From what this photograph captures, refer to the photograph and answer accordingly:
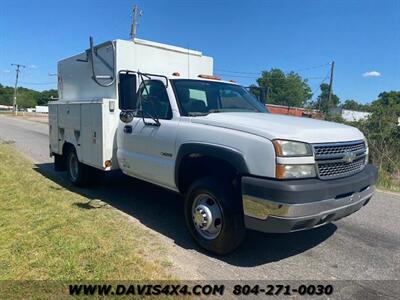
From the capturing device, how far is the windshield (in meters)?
5.01

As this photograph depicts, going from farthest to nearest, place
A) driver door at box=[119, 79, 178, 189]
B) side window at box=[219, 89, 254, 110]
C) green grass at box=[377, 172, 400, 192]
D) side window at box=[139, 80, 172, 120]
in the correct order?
green grass at box=[377, 172, 400, 192]
side window at box=[219, 89, 254, 110]
side window at box=[139, 80, 172, 120]
driver door at box=[119, 79, 178, 189]

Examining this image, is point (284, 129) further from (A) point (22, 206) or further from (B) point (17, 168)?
(B) point (17, 168)

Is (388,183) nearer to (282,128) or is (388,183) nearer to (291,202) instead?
(282,128)

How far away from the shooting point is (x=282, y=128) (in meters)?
3.92

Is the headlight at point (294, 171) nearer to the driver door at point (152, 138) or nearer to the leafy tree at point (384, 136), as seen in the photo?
the driver door at point (152, 138)

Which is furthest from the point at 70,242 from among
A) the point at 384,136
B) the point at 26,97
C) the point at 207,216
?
the point at 26,97

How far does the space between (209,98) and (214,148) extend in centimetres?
136

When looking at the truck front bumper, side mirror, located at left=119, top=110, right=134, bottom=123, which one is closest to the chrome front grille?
the truck front bumper

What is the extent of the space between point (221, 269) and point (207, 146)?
54.1 inches

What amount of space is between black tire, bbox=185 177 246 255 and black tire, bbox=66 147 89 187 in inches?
144

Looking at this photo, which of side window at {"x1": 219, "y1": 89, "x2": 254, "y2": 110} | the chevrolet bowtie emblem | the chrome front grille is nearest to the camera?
the chrome front grille

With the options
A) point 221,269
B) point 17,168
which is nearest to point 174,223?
point 221,269

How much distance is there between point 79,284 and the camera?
355cm

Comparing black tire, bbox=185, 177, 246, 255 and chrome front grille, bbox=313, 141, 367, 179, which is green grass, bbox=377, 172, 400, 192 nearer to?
chrome front grille, bbox=313, 141, 367, 179
